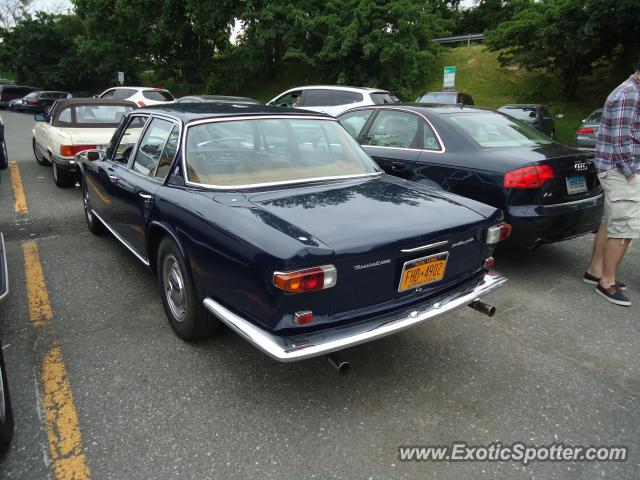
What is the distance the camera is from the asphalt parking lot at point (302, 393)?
227cm

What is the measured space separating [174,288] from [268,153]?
115 centimetres

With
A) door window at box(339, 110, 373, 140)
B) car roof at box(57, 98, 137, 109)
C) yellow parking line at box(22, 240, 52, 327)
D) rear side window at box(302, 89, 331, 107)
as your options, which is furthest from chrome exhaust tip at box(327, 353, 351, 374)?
rear side window at box(302, 89, 331, 107)

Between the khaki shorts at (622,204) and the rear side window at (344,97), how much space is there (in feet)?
26.0

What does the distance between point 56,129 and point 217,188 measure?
633 centimetres

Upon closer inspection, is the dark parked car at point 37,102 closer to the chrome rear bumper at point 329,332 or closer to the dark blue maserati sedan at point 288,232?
the dark blue maserati sedan at point 288,232

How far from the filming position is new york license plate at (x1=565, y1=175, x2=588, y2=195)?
432cm

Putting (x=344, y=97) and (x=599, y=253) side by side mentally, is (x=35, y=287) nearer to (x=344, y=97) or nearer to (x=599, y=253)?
A: (x=599, y=253)

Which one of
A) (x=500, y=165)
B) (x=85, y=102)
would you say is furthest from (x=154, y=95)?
(x=500, y=165)

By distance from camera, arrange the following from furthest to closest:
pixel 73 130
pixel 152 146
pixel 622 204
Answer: pixel 73 130 < pixel 622 204 < pixel 152 146

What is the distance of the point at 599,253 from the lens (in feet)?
14.4

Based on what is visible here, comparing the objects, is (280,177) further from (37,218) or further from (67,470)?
(37,218)

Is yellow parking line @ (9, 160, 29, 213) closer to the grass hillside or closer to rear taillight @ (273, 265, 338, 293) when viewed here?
rear taillight @ (273, 265, 338, 293)

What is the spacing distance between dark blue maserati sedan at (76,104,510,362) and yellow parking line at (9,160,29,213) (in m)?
3.58

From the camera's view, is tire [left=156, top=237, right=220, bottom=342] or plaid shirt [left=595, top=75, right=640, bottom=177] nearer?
tire [left=156, top=237, right=220, bottom=342]
